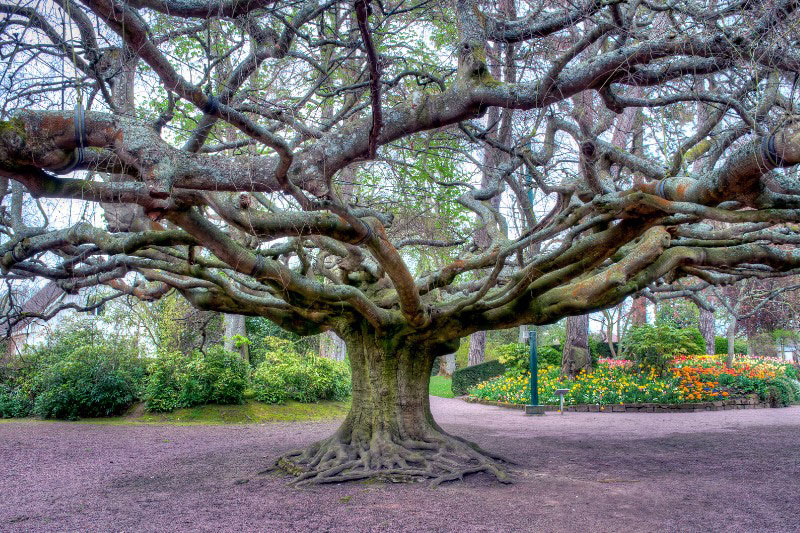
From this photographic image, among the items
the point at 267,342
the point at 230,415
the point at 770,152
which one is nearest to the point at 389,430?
the point at 770,152

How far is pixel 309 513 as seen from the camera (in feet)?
17.5

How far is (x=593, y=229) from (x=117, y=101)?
19.6 feet

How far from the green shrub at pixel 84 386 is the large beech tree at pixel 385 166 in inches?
175

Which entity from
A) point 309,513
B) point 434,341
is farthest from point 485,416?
point 309,513

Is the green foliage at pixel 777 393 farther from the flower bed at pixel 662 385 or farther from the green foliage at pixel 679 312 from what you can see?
the green foliage at pixel 679 312

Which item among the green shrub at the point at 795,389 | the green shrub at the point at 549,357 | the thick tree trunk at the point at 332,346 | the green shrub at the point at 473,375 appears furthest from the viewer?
the thick tree trunk at the point at 332,346

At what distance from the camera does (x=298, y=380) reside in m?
15.5

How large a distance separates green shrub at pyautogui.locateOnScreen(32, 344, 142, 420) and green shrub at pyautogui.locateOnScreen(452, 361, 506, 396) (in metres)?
12.9

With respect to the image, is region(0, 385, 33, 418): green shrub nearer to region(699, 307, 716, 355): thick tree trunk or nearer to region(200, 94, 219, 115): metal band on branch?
region(200, 94, 219, 115): metal band on branch

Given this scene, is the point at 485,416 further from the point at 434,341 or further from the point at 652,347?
the point at 434,341

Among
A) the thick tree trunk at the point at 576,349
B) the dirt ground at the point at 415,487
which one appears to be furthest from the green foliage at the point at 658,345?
the dirt ground at the point at 415,487

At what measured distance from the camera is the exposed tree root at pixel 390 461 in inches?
266

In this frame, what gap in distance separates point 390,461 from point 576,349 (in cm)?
1220

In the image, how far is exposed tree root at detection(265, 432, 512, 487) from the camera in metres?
6.75
